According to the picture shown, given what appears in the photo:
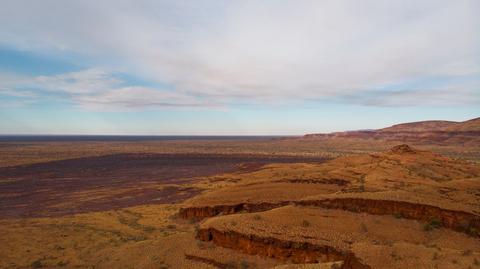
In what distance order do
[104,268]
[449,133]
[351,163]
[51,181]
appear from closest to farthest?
[104,268]
[351,163]
[51,181]
[449,133]

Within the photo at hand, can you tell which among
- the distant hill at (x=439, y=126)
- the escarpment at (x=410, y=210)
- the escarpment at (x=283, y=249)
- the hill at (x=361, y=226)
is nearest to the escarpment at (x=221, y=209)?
the hill at (x=361, y=226)

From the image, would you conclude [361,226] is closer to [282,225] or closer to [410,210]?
[410,210]

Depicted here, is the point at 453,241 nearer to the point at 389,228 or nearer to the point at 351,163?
the point at 389,228

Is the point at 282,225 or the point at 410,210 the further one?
the point at 410,210

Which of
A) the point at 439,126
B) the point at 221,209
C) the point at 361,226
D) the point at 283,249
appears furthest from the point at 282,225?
the point at 439,126

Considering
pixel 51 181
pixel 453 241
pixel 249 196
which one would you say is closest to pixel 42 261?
pixel 249 196

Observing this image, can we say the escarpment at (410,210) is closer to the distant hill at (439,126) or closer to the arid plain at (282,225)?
the arid plain at (282,225)

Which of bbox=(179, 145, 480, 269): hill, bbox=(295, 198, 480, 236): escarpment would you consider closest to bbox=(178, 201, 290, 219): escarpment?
bbox=(179, 145, 480, 269): hill

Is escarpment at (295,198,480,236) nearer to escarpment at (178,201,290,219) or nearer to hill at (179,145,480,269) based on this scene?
hill at (179,145,480,269)
